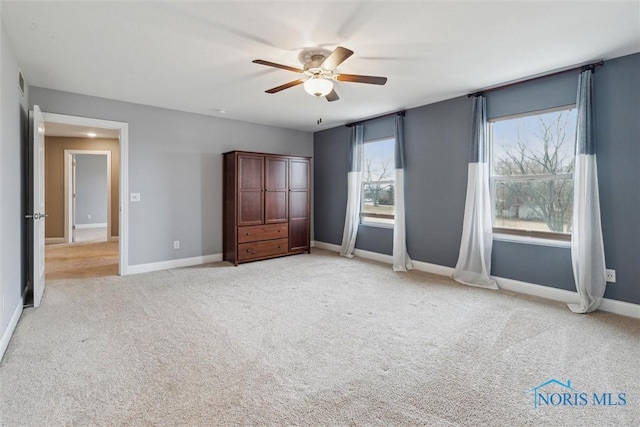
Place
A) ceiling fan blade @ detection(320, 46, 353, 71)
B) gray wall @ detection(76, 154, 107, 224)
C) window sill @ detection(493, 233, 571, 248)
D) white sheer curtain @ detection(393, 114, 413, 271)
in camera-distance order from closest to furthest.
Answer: ceiling fan blade @ detection(320, 46, 353, 71) < window sill @ detection(493, 233, 571, 248) < white sheer curtain @ detection(393, 114, 413, 271) < gray wall @ detection(76, 154, 107, 224)

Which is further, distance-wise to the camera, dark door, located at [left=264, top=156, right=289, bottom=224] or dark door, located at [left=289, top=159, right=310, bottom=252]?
dark door, located at [left=289, top=159, right=310, bottom=252]

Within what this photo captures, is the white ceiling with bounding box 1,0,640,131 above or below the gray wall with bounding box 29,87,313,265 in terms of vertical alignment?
above

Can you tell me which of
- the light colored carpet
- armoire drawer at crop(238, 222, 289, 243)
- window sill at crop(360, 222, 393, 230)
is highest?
window sill at crop(360, 222, 393, 230)

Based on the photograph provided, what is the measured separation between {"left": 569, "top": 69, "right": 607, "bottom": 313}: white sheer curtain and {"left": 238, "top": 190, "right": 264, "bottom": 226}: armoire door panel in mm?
4250

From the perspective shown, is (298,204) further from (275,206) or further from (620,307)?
(620,307)

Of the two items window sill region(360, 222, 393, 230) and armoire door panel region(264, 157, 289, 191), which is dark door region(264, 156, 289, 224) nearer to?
armoire door panel region(264, 157, 289, 191)

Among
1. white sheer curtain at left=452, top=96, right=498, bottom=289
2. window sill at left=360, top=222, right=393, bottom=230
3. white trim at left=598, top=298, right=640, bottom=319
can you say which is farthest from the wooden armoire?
white trim at left=598, top=298, right=640, bottom=319

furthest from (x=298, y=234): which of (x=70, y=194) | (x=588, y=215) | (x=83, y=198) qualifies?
(x=83, y=198)

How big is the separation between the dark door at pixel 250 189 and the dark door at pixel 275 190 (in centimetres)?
10

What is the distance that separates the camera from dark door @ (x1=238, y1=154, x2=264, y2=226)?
16.9 ft

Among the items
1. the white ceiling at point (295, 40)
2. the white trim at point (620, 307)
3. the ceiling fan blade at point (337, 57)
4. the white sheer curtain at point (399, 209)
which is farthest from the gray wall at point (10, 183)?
the white trim at point (620, 307)

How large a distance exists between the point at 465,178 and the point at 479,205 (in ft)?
1.48

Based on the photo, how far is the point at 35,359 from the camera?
87.7 inches

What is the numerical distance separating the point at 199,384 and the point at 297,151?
17.0ft
